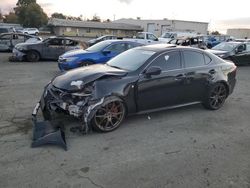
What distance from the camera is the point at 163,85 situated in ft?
19.1

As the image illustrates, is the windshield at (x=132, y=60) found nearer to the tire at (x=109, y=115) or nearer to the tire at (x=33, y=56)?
the tire at (x=109, y=115)

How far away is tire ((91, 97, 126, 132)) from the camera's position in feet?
16.6

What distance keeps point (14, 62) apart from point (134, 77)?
11.3 m

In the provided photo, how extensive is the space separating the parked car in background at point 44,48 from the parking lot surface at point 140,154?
9038 mm

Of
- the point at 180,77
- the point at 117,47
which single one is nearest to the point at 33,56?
the point at 117,47

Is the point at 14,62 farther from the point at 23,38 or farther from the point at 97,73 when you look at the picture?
the point at 97,73

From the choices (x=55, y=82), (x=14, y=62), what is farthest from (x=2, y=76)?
(x=55, y=82)

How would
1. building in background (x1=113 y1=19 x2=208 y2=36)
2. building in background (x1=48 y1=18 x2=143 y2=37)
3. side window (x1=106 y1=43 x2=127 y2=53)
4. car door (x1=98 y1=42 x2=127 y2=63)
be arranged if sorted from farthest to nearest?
building in background (x1=48 y1=18 x2=143 y2=37) → building in background (x1=113 y1=19 x2=208 y2=36) → side window (x1=106 y1=43 x2=127 y2=53) → car door (x1=98 y1=42 x2=127 y2=63)

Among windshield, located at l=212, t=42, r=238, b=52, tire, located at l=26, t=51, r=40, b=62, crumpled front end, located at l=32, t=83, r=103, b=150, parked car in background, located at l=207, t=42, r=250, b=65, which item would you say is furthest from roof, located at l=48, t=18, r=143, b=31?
crumpled front end, located at l=32, t=83, r=103, b=150

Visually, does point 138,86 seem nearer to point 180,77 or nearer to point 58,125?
point 180,77

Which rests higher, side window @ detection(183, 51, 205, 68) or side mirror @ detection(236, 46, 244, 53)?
side window @ detection(183, 51, 205, 68)

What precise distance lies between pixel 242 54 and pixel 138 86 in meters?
12.3

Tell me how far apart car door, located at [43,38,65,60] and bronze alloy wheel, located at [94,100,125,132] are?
1143 cm

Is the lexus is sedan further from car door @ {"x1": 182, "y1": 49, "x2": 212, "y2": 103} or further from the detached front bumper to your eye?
the detached front bumper
